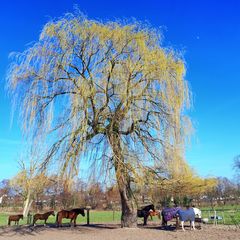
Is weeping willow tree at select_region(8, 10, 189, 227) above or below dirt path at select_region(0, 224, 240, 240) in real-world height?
above

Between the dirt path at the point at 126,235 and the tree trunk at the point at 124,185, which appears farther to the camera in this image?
the tree trunk at the point at 124,185

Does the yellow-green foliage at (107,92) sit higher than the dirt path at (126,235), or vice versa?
the yellow-green foliage at (107,92)

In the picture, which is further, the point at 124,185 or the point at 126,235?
the point at 124,185

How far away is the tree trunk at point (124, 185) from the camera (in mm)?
12529

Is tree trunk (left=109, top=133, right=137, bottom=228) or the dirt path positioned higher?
tree trunk (left=109, top=133, right=137, bottom=228)

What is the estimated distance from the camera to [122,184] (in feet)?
44.3

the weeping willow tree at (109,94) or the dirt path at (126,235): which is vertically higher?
the weeping willow tree at (109,94)

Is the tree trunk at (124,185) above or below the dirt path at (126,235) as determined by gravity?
above

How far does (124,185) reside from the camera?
13688 millimetres

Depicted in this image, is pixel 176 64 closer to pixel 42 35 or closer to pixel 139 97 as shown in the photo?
pixel 139 97

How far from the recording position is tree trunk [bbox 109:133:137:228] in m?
12.5

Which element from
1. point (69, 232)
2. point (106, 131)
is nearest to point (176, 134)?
point (106, 131)

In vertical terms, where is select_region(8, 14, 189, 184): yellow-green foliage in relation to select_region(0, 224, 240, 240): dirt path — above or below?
above

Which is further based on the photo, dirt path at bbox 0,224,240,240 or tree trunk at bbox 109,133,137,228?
tree trunk at bbox 109,133,137,228
